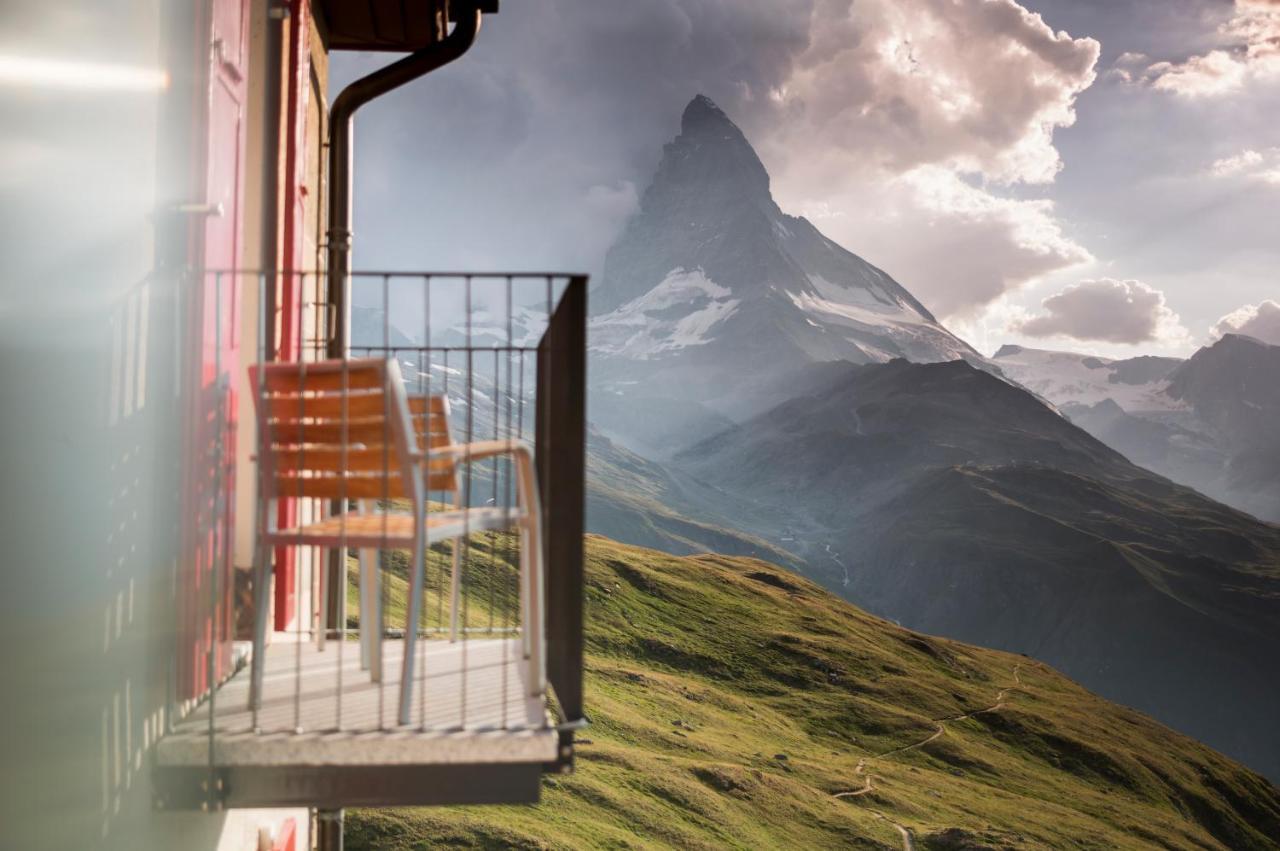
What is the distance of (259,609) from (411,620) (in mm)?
542

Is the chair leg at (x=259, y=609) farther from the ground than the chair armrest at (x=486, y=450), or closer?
closer

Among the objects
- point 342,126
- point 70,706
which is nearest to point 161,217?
point 70,706

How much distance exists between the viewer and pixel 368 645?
4324 millimetres

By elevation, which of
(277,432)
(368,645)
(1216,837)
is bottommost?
(1216,837)

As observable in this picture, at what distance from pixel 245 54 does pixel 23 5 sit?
8.97 feet

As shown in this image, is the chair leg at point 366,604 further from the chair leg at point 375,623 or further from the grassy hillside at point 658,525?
the grassy hillside at point 658,525

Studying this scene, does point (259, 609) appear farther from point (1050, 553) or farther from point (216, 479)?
point (1050, 553)

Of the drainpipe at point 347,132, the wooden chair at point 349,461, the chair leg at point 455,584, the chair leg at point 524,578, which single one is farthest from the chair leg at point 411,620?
the drainpipe at point 347,132

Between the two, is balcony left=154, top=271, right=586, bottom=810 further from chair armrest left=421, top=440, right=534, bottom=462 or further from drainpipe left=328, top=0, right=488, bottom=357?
drainpipe left=328, top=0, right=488, bottom=357

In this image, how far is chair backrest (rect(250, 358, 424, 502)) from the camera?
133 inches

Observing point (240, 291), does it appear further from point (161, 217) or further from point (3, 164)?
point (3, 164)

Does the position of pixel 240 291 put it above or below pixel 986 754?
above

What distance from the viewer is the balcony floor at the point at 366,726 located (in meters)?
3.38

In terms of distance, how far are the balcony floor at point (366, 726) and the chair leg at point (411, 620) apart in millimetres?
55
